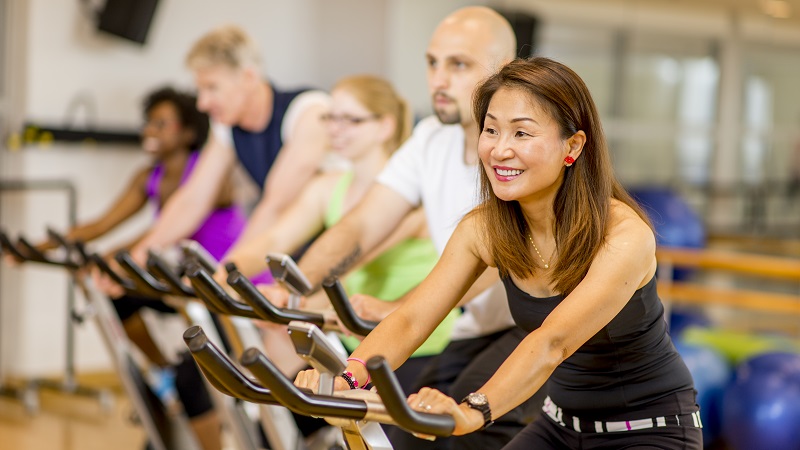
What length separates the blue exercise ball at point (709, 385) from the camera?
4.92m

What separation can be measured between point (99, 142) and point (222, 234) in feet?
7.15

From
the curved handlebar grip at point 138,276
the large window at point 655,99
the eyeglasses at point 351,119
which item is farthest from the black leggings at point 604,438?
the large window at point 655,99

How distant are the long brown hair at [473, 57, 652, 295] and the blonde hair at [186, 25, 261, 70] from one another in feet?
6.74

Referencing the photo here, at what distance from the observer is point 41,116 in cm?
612

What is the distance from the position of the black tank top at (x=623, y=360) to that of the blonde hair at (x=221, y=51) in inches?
85.2

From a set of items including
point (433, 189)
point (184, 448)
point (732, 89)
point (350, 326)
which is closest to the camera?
point (350, 326)

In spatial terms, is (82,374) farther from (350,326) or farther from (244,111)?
(350,326)

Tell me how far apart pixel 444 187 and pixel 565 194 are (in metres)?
0.79

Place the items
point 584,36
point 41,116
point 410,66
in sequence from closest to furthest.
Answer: point 41,116
point 410,66
point 584,36

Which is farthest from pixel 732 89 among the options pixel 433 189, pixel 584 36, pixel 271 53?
pixel 433 189

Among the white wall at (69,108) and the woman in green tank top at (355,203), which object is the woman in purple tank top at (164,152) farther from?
the woman in green tank top at (355,203)

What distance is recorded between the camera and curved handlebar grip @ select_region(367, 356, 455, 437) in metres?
1.36

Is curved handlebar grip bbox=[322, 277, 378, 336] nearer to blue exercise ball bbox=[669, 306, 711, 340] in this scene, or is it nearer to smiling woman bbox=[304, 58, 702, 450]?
smiling woman bbox=[304, 58, 702, 450]

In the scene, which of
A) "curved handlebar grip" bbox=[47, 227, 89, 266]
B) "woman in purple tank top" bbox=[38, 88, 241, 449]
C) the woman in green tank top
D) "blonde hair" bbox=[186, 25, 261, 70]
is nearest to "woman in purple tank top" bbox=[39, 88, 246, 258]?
"woman in purple tank top" bbox=[38, 88, 241, 449]
